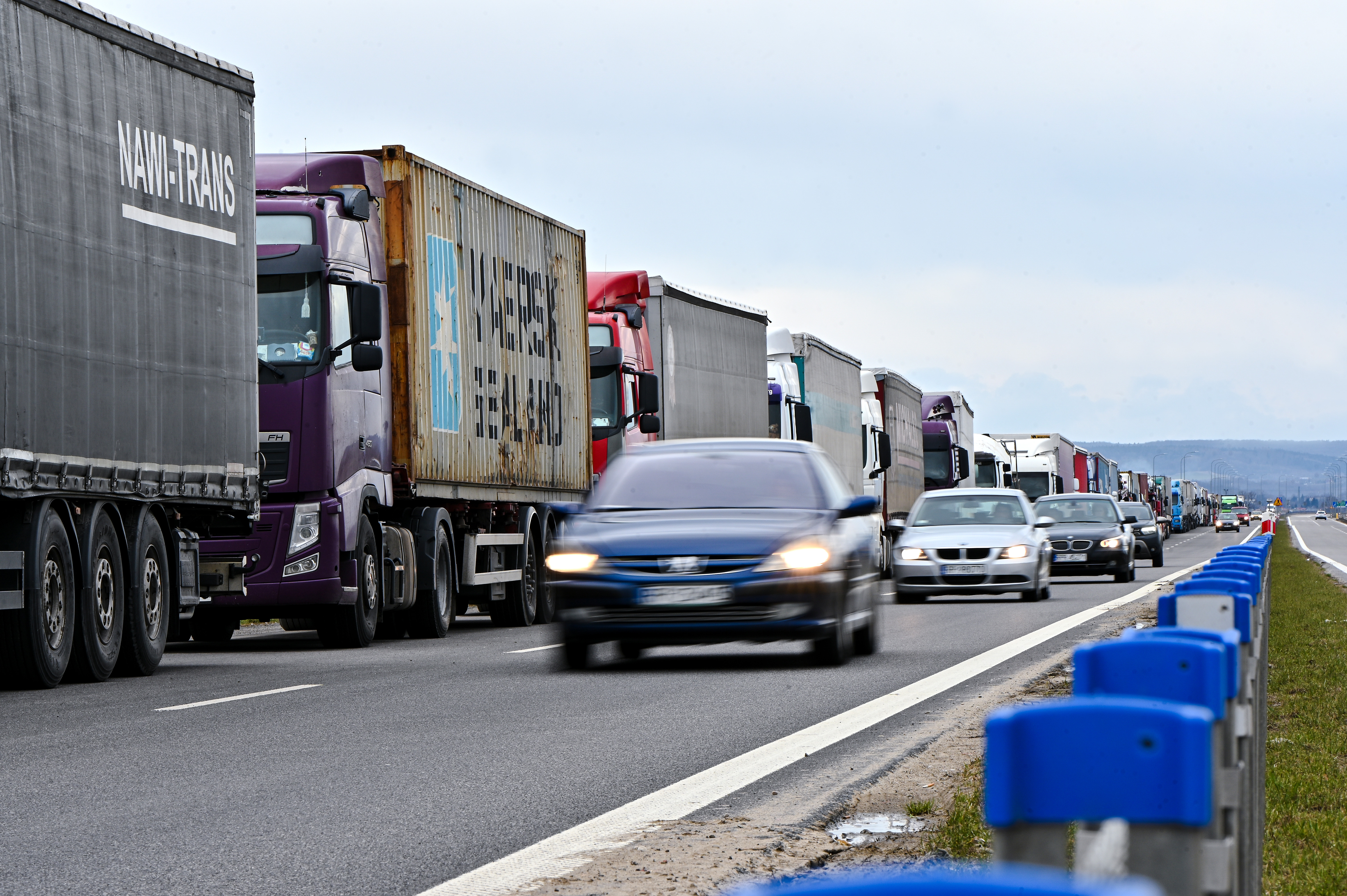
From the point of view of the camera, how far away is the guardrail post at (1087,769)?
6.10ft

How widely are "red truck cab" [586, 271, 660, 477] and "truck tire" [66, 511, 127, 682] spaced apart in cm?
1101

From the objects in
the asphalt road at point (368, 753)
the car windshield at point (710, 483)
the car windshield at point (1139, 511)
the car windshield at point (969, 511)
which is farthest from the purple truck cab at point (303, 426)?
the car windshield at point (1139, 511)

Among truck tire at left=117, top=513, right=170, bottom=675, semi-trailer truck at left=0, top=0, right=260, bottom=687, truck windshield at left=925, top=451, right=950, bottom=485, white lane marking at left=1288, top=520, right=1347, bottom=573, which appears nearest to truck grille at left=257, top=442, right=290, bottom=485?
semi-trailer truck at left=0, top=0, right=260, bottom=687

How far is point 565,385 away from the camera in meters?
23.4

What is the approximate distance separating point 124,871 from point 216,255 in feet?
30.4

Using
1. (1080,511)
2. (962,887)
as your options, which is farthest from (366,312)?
(1080,511)

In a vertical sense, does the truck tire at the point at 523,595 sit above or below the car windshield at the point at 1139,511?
below

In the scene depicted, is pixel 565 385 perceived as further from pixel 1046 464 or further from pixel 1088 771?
pixel 1046 464

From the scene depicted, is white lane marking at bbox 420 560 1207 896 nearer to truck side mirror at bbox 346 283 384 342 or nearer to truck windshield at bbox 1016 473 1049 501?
truck side mirror at bbox 346 283 384 342

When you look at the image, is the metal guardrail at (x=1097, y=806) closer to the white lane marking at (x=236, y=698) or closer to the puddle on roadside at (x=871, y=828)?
the puddle on roadside at (x=871, y=828)

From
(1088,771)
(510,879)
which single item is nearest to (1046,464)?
(510,879)

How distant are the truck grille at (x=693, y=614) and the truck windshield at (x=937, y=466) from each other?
113 ft

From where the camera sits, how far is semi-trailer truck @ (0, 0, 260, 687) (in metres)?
12.3

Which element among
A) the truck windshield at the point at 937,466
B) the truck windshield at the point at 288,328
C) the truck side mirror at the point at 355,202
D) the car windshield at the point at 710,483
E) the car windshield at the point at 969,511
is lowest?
the car windshield at the point at 969,511
